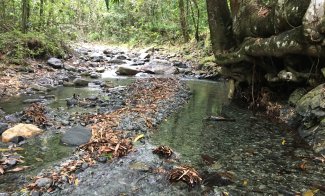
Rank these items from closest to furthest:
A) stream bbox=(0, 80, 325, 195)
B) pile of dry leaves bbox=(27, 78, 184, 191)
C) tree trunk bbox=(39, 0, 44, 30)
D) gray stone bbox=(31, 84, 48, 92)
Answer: stream bbox=(0, 80, 325, 195) → pile of dry leaves bbox=(27, 78, 184, 191) → gray stone bbox=(31, 84, 48, 92) → tree trunk bbox=(39, 0, 44, 30)

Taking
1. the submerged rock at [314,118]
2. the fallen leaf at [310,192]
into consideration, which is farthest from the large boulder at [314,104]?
the fallen leaf at [310,192]

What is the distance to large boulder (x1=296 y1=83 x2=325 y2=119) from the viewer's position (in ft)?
19.2

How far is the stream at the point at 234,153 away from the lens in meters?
4.24

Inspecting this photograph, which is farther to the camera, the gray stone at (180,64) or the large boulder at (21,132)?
the gray stone at (180,64)

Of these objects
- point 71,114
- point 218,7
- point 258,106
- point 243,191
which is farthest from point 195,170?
point 218,7

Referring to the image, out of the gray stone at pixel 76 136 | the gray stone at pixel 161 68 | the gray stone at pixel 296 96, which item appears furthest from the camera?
the gray stone at pixel 161 68

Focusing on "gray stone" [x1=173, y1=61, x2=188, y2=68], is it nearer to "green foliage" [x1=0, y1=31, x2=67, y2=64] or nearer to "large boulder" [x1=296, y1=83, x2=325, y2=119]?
"green foliage" [x1=0, y1=31, x2=67, y2=64]

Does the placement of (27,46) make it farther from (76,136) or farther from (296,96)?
(296,96)

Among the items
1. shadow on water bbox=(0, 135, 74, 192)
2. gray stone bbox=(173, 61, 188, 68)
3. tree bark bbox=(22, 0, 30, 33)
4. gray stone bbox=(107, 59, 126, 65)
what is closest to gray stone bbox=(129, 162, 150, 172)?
shadow on water bbox=(0, 135, 74, 192)

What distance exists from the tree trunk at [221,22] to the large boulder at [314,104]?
363cm

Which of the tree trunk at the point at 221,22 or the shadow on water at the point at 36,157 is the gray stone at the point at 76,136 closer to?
the shadow on water at the point at 36,157

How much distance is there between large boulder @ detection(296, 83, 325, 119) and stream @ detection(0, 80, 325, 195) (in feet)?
1.75

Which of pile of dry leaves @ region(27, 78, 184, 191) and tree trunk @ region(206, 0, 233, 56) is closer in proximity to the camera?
pile of dry leaves @ region(27, 78, 184, 191)

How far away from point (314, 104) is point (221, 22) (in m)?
4.39
